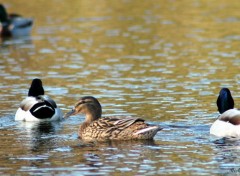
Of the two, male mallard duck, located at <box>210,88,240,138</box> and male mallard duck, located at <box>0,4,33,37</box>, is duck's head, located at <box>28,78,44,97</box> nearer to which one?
male mallard duck, located at <box>210,88,240,138</box>

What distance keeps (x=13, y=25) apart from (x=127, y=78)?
15360 mm

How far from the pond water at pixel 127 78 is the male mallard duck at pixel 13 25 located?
2.30 feet

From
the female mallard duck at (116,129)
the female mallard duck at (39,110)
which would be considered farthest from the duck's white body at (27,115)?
the female mallard duck at (116,129)

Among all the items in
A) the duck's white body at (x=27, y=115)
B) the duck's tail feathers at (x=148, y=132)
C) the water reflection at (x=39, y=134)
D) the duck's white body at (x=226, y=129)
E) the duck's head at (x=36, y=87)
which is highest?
the duck's head at (x=36, y=87)

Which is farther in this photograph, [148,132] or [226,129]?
[226,129]

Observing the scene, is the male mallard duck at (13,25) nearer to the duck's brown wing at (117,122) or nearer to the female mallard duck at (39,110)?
the female mallard duck at (39,110)

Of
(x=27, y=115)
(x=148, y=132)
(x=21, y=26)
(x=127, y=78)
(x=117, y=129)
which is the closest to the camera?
(x=148, y=132)

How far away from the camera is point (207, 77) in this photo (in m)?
24.2

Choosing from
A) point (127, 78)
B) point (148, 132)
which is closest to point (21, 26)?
point (127, 78)

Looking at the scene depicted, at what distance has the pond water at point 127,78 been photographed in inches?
589

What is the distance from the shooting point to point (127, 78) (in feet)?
81.1

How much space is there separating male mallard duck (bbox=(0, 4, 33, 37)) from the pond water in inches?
27.6

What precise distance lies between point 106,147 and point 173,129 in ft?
6.01

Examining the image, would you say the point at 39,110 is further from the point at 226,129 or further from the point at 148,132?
the point at 226,129
